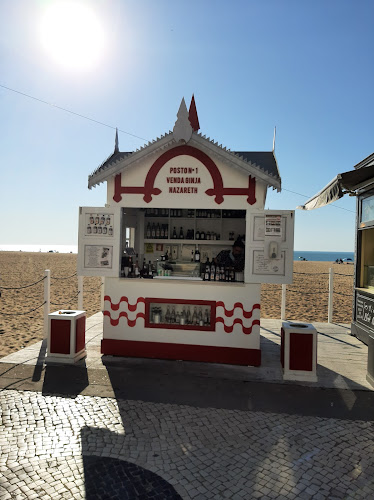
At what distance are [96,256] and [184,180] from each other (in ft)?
6.92

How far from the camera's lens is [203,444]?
150 inches

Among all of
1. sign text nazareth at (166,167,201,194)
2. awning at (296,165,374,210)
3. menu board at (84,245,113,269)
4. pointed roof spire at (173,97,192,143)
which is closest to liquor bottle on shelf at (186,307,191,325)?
menu board at (84,245,113,269)

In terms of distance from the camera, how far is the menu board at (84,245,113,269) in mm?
6629

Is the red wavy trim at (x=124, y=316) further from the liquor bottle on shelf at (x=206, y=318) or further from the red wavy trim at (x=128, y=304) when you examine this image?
the liquor bottle on shelf at (x=206, y=318)

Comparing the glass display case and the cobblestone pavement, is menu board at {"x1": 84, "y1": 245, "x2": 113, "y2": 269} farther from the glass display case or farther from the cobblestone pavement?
the cobblestone pavement

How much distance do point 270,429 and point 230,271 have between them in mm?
3242

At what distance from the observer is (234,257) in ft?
23.7

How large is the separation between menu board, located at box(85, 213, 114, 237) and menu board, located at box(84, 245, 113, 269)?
0.25m

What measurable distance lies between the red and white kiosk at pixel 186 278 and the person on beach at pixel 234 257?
202 millimetres

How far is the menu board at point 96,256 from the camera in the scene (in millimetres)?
6629

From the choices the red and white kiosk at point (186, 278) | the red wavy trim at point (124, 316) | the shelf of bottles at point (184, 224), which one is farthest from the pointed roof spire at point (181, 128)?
the red wavy trim at point (124, 316)

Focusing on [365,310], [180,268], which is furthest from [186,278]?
[365,310]

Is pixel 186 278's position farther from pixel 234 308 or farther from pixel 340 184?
pixel 340 184

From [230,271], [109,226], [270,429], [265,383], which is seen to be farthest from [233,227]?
[270,429]
